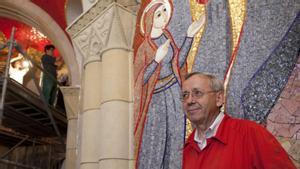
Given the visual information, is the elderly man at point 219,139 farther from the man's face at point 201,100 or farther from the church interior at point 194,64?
the church interior at point 194,64

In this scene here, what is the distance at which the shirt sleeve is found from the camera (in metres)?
1.26

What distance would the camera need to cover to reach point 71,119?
15.6ft

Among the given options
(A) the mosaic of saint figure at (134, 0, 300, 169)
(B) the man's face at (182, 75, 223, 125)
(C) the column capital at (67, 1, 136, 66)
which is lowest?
(B) the man's face at (182, 75, 223, 125)

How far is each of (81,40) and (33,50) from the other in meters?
5.17

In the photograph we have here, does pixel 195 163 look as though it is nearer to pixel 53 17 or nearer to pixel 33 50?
pixel 53 17

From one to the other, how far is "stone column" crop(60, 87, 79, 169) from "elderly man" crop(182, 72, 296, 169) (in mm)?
3318

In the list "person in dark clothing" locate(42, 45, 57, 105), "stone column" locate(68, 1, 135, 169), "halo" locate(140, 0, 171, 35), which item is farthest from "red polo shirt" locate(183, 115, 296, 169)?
"person in dark clothing" locate(42, 45, 57, 105)

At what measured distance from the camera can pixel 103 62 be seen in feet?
9.90

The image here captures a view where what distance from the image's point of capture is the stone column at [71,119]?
467cm

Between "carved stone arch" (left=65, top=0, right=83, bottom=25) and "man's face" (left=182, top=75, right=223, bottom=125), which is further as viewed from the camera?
"carved stone arch" (left=65, top=0, right=83, bottom=25)

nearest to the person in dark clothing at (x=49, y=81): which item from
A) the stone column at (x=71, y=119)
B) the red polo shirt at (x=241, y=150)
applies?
the stone column at (x=71, y=119)

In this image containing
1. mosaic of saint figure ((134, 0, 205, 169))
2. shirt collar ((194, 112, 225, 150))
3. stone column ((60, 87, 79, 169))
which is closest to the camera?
shirt collar ((194, 112, 225, 150))

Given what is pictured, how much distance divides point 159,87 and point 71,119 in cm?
243

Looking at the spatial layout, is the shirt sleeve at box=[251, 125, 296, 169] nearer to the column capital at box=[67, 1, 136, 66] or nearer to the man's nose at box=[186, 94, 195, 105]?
the man's nose at box=[186, 94, 195, 105]
